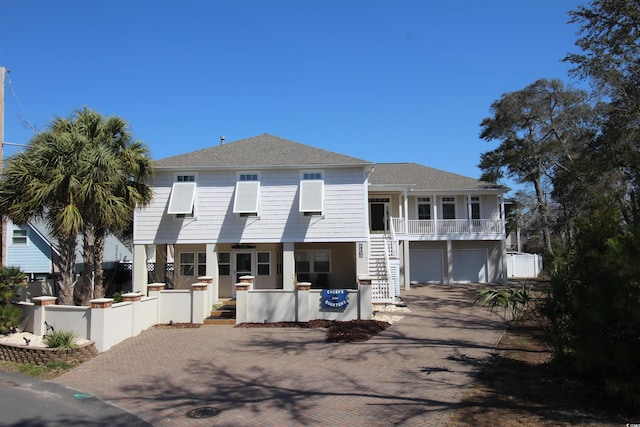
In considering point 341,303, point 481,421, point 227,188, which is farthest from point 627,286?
point 227,188

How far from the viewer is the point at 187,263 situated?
69.7 ft

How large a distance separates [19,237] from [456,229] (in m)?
24.7

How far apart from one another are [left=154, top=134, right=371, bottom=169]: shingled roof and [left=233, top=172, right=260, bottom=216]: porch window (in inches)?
22.9

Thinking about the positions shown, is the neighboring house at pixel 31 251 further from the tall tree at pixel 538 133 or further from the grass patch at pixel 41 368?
the tall tree at pixel 538 133

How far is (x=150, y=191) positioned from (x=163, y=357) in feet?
26.7

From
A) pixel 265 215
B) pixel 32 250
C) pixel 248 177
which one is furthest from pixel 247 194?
pixel 32 250

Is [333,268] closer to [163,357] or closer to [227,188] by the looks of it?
[227,188]

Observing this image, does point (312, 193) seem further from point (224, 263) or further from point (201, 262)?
point (201, 262)

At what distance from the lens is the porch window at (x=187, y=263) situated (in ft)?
69.5

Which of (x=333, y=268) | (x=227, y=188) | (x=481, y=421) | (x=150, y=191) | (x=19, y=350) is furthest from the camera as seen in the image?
(x=333, y=268)

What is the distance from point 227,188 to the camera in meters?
19.2

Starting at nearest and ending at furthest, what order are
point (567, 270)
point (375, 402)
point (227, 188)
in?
1. point (375, 402)
2. point (567, 270)
3. point (227, 188)

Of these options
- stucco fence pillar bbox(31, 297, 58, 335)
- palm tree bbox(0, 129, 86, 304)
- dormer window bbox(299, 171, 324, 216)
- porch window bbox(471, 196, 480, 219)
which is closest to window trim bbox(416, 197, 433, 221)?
Answer: porch window bbox(471, 196, 480, 219)

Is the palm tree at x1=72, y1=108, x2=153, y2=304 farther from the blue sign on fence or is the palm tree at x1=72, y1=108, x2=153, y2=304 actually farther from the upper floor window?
the blue sign on fence
